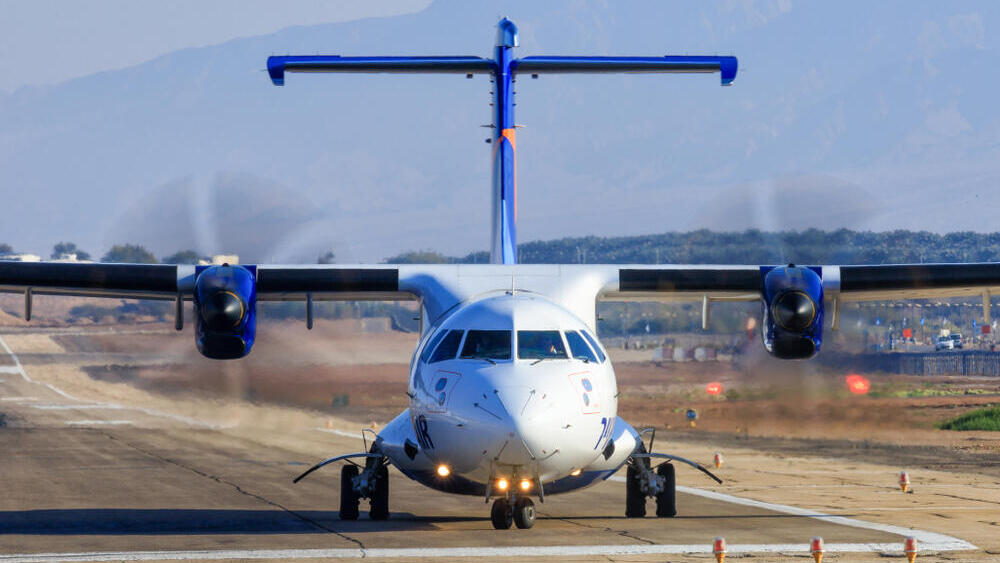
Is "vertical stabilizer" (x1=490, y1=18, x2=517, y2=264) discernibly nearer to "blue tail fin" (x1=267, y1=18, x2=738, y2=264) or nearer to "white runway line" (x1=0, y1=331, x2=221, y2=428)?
"blue tail fin" (x1=267, y1=18, x2=738, y2=264)

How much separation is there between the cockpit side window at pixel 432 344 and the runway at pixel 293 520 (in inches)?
82.9

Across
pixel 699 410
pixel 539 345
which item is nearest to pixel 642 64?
pixel 539 345

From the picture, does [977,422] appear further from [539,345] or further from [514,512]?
[539,345]

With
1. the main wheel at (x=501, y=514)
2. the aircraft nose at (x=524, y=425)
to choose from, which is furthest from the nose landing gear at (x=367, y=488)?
the aircraft nose at (x=524, y=425)

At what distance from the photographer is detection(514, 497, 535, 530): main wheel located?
1702 cm

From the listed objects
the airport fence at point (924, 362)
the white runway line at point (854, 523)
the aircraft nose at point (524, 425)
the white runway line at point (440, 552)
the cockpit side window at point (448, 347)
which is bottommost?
the white runway line at point (440, 552)

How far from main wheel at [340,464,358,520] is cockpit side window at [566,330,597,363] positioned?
3997 mm

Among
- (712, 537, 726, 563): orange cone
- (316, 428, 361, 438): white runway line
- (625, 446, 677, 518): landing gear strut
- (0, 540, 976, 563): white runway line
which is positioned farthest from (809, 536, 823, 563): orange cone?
(316, 428, 361, 438): white runway line

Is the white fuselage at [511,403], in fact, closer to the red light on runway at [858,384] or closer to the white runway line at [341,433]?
the red light on runway at [858,384]

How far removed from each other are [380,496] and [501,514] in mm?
2731

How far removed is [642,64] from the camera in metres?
21.9

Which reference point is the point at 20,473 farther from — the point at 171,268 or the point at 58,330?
the point at 58,330

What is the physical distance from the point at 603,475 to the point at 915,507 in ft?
18.9

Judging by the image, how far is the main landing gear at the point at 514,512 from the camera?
17.0 m
